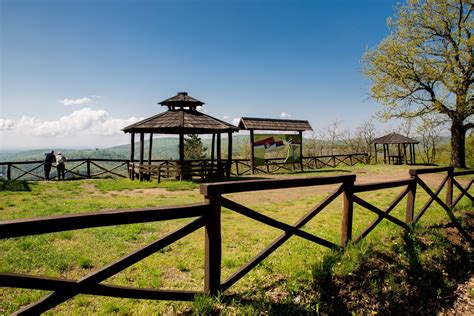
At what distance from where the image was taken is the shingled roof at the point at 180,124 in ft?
49.3

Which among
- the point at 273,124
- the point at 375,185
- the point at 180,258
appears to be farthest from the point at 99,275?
the point at 273,124

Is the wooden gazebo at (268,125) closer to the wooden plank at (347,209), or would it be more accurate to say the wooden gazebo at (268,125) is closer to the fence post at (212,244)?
the wooden plank at (347,209)

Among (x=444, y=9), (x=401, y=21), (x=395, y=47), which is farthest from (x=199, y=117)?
(x=444, y=9)

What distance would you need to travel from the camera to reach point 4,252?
4965 mm

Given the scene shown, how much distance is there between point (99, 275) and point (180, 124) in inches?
492

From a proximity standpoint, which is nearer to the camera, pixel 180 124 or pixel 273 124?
pixel 180 124

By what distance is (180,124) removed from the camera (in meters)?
14.8

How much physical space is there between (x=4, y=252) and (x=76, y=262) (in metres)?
1.43

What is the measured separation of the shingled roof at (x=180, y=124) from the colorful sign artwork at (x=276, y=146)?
3.91 m

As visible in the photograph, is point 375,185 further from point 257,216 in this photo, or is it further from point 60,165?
point 60,165

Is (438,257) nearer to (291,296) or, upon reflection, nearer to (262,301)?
(291,296)

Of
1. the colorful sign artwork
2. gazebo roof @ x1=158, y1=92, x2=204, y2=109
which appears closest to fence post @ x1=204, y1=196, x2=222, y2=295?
gazebo roof @ x1=158, y1=92, x2=204, y2=109

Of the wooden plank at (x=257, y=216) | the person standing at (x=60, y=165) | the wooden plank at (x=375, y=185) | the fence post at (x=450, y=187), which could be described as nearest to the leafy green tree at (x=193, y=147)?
the person standing at (x=60, y=165)

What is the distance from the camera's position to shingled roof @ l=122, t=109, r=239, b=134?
15.0m
